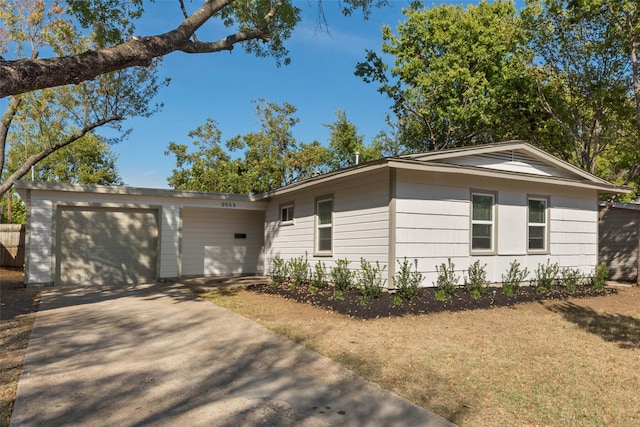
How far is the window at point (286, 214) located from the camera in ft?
44.5

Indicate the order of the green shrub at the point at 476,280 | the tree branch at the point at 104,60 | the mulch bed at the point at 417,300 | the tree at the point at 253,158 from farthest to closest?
the tree at the point at 253,158 < the green shrub at the point at 476,280 < the mulch bed at the point at 417,300 < the tree branch at the point at 104,60

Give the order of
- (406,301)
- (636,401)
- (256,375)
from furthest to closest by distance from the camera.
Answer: (406,301), (256,375), (636,401)

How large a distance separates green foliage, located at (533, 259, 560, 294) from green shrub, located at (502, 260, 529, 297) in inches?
13.2

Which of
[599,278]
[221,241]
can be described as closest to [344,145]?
[221,241]

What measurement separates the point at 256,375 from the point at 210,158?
25.0 metres

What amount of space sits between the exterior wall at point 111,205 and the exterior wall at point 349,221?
8.90 ft

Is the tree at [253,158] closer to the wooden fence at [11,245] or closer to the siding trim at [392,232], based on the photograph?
the wooden fence at [11,245]

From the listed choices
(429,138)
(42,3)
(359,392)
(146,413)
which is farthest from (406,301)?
→ (429,138)

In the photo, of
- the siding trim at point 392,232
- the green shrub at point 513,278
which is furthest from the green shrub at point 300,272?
the green shrub at point 513,278

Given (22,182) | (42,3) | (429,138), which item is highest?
(42,3)

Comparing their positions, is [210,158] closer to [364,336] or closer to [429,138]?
[429,138]

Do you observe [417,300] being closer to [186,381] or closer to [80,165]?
[186,381]

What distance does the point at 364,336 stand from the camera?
6.53 meters

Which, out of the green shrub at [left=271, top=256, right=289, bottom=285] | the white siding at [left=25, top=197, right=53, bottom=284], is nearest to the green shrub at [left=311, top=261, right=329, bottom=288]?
the green shrub at [left=271, top=256, right=289, bottom=285]
